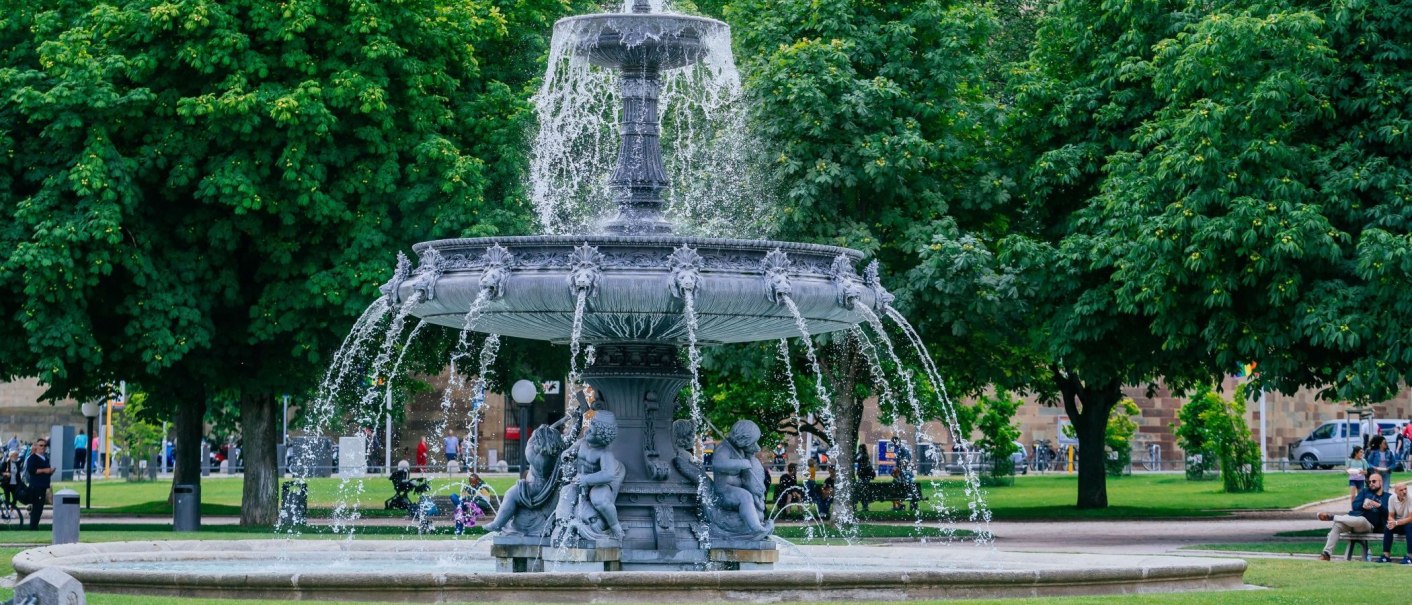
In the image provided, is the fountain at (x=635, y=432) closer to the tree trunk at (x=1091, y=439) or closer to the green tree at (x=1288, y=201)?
the green tree at (x=1288, y=201)

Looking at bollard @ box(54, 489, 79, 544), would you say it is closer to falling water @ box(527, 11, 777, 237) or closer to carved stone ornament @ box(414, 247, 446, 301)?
carved stone ornament @ box(414, 247, 446, 301)

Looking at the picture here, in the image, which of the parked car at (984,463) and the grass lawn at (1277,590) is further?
the parked car at (984,463)

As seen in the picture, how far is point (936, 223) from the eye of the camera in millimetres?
29609

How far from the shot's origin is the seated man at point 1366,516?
20734 millimetres

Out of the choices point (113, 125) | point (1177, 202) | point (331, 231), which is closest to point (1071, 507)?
point (1177, 202)

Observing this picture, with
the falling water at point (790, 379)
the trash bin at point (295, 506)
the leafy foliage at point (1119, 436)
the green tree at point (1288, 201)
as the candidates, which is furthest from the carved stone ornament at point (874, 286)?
the leafy foliage at point (1119, 436)

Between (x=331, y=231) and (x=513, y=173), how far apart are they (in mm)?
2864

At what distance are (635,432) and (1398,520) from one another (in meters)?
8.99

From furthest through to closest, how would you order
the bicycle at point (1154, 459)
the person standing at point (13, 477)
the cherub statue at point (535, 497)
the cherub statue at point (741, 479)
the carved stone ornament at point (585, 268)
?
the bicycle at point (1154, 459) < the person standing at point (13, 477) < the cherub statue at point (535, 497) < the cherub statue at point (741, 479) < the carved stone ornament at point (585, 268)

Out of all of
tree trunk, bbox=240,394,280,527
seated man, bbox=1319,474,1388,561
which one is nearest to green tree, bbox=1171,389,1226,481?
tree trunk, bbox=240,394,280,527

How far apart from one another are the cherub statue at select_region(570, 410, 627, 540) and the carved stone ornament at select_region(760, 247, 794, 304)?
1.74m

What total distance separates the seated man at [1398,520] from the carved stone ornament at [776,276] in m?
8.89

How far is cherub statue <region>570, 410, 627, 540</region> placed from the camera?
1557 centimetres

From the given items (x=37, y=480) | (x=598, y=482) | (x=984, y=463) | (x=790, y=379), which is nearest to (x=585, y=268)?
(x=598, y=482)
